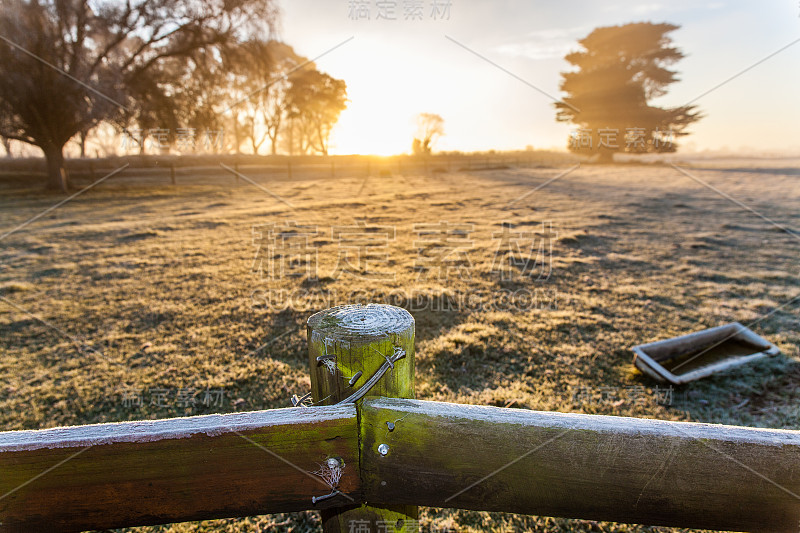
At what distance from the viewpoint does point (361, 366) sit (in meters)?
1.18

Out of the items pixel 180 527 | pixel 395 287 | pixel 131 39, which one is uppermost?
pixel 131 39

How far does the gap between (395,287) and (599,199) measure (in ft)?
39.7

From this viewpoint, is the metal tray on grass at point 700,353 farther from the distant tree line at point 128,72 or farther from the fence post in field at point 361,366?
the distant tree line at point 128,72

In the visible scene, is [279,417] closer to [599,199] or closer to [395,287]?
[395,287]

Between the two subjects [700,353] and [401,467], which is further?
[700,353]

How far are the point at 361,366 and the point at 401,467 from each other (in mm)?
309

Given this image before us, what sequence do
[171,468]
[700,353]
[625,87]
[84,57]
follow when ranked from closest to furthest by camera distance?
1. [171,468]
2. [700,353]
3. [84,57]
4. [625,87]

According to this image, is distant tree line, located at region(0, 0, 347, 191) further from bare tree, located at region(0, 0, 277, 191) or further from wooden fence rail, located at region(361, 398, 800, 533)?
wooden fence rail, located at region(361, 398, 800, 533)

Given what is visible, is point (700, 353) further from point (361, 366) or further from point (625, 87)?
point (625, 87)

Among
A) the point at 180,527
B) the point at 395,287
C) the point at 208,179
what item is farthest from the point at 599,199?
the point at 208,179

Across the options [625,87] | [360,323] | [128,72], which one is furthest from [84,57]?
[625,87]

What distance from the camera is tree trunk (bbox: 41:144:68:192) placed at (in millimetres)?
17391

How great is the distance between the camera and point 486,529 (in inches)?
89.8

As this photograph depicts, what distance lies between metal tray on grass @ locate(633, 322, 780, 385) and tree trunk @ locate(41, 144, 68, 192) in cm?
2341
